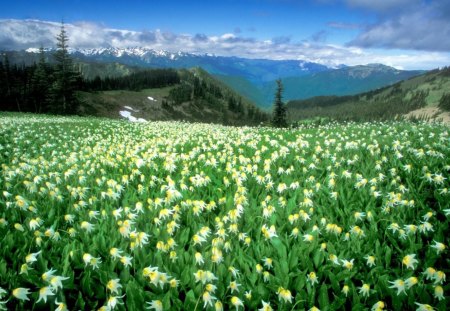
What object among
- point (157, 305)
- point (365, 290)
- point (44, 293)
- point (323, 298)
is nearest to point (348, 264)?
point (365, 290)

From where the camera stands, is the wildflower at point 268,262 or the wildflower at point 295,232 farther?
the wildflower at point 295,232

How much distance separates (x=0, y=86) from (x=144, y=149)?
351ft

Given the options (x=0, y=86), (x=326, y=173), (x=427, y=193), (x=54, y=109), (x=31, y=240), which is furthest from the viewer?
(x=0, y=86)

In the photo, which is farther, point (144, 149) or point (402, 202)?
point (144, 149)

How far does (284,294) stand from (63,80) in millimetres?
79855

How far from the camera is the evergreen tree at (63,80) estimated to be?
230 feet

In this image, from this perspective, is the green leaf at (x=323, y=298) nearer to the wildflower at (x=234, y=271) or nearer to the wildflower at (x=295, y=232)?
the wildflower at (x=234, y=271)

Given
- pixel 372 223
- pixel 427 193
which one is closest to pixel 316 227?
pixel 372 223

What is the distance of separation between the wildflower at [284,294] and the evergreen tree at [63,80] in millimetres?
78108

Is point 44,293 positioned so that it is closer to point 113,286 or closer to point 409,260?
point 113,286

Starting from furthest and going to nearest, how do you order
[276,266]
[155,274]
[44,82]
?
[44,82] → [276,266] → [155,274]

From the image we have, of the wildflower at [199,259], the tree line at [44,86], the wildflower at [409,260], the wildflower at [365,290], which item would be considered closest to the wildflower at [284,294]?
the wildflower at [365,290]

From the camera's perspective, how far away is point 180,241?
4047 mm

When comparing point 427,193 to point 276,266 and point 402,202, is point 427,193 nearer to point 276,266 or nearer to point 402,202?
point 402,202
